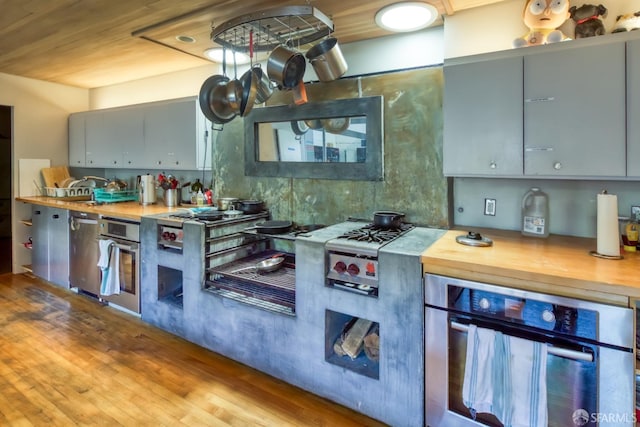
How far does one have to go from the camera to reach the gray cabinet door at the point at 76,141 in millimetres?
4691

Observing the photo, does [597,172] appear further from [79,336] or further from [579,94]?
[79,336]

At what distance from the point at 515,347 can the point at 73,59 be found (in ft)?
15.2

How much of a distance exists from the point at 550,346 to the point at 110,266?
343cm

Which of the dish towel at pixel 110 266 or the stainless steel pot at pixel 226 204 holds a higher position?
the stainless steel pot at pixel 226 204

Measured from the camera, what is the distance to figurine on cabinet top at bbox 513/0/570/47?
2000 mm

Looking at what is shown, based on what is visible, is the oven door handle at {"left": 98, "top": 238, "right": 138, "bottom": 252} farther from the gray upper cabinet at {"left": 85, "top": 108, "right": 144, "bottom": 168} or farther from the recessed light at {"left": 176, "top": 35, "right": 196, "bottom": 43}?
the recessed light at {"left": 176, "top": 35, "right": 196, "bottom": 43}

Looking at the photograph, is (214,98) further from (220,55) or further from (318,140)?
(318,140)

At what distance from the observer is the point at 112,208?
3590 millimetres

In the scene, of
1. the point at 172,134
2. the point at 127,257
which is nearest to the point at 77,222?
the point at 127,257

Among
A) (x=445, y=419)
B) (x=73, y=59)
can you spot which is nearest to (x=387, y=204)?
(x=445, y=419)

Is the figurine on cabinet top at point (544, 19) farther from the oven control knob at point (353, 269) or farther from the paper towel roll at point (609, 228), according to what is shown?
the oven control knob at point (353, 269)

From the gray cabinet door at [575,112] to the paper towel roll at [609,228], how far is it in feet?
0.53

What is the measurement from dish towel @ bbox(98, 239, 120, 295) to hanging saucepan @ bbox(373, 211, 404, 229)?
2.41m

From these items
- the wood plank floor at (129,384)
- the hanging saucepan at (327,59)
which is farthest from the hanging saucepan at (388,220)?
the wood plank floor at (129,384)
